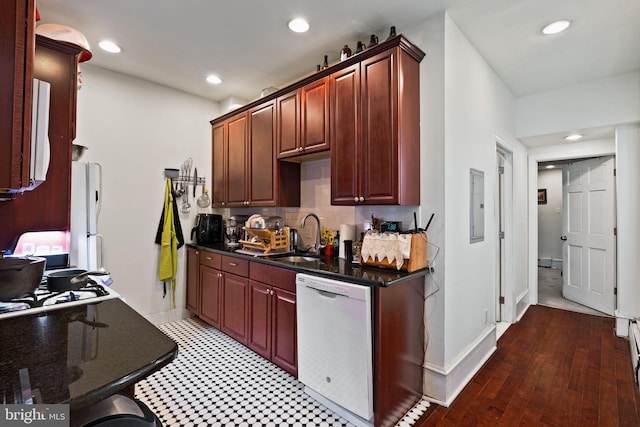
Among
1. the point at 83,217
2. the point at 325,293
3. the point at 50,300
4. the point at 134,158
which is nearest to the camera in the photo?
the point at 50,300

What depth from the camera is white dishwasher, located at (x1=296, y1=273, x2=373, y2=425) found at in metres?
1.83

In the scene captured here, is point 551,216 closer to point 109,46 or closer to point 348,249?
point 348,249

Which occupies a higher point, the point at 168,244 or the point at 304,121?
the point at 304,121

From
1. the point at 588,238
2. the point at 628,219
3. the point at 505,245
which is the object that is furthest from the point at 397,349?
the point at 588,238

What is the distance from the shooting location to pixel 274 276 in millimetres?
2504

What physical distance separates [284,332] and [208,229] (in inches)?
76.4

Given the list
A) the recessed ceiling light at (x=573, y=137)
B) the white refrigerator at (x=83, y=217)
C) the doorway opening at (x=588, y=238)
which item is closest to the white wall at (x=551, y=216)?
the doorway opening at (x=588, y=238)

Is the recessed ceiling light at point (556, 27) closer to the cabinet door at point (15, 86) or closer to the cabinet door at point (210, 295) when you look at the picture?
the cabinet door at point (15, 86)

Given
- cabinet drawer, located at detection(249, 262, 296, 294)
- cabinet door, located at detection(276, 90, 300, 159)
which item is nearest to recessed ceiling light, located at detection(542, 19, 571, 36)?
cabinet door, located at detection(276, 90, 300, 159)

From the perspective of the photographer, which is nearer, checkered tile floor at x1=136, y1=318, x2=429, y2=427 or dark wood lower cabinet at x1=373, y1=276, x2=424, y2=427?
dark wood lower cabinet at x1=373, y1=276, x2=424, y2=427

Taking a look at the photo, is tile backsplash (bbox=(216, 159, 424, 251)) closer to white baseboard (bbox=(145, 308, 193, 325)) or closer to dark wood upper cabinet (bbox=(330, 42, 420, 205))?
dark wood upper cabinet (bbox=(330, 42, 420, 205))

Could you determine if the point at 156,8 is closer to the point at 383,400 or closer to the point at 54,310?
the point at 54,310

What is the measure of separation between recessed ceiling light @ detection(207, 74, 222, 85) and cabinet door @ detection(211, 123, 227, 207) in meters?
0.51

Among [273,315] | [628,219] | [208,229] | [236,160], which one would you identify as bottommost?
[273,315]
